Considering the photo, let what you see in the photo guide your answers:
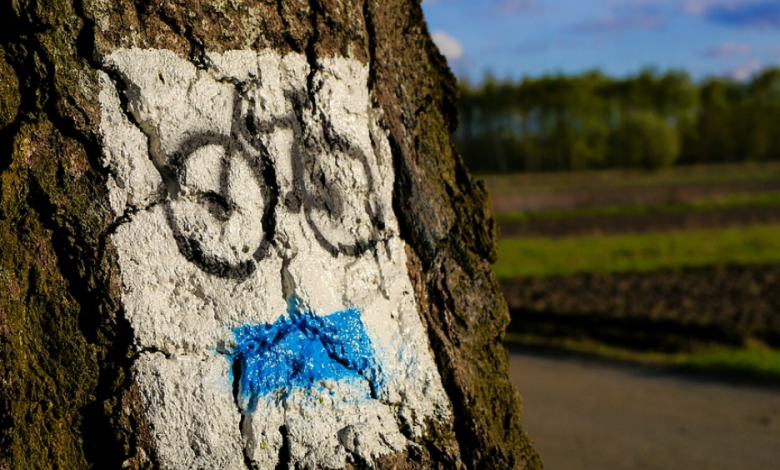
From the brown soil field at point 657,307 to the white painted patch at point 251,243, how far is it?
23.6ft

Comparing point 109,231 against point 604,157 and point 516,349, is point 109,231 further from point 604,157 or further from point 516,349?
point 604,157

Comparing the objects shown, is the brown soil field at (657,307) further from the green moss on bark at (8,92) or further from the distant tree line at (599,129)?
the distant tree line at (599,129)

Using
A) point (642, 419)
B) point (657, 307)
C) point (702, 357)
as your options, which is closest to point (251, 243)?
point (642, 419)

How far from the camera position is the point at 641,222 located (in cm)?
2122

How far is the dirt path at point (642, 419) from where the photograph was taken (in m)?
5.30

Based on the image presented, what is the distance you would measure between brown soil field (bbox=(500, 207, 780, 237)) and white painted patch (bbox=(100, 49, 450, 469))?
1854cm

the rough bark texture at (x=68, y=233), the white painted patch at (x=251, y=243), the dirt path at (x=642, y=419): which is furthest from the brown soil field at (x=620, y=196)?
the rough bark texture at (x=68, y=233)

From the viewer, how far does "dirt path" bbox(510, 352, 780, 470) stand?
17.4 ft

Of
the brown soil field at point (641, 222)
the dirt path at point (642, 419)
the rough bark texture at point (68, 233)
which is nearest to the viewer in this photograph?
the rough bark texture at point (68, 233)

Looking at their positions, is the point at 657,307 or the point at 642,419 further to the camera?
the point at 657,307

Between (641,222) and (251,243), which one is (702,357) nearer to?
(251,243)

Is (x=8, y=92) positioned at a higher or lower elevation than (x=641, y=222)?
higher

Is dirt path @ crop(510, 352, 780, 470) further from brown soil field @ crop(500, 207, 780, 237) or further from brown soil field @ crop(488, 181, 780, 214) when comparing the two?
brown soil field @ crop(488, 181, 780, 214)

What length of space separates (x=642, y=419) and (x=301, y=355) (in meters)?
5.37
